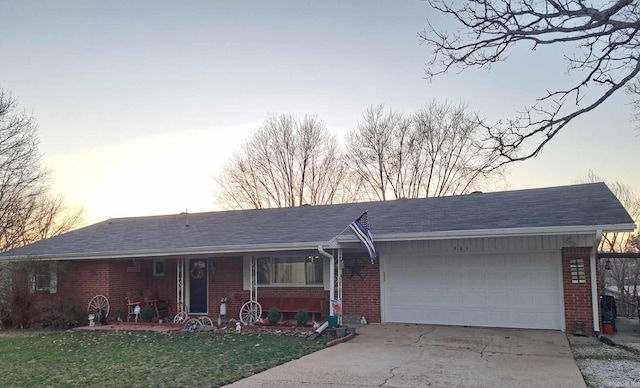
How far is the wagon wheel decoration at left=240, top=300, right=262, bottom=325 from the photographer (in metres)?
14.2

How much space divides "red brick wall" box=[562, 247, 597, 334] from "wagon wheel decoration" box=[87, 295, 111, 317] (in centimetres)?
1262

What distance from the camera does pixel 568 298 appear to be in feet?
38.6

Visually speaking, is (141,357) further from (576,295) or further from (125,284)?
(576,295)

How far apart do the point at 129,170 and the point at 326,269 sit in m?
8.92

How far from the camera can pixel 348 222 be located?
14.7m

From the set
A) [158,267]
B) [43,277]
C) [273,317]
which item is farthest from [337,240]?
[43,277]

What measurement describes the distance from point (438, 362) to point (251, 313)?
22.3 ft

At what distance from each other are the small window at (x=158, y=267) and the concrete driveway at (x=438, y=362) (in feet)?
26.8

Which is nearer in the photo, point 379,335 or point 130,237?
point 379,335

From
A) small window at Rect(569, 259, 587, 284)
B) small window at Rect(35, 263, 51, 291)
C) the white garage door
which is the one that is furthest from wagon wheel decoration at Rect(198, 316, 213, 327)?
small window at Rect(569, 259, 587, 284)

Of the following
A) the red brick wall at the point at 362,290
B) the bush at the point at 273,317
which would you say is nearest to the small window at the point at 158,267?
the bush at the point at 273,317

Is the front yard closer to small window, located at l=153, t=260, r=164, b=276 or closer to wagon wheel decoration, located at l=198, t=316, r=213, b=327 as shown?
wagon wheel decoration, located at l=198, t=316, r=213, b=327

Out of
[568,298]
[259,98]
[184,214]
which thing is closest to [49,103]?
[259,98]

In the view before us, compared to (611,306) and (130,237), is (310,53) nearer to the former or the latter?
(130,237)
